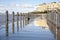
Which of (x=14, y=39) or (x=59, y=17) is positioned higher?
(x=59, y=17)

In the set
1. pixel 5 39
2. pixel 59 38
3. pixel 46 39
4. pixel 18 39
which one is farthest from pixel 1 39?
pixel 59 38

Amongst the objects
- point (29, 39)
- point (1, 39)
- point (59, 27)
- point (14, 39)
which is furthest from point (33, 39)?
point (59, 27)

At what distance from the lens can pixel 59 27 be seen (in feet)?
47.0

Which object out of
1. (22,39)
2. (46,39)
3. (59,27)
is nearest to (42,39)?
(46,39)

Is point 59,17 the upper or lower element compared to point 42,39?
upper

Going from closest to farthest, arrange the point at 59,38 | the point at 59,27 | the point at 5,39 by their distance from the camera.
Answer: the point at 59,38, the point at 5,39, the point at 59,27

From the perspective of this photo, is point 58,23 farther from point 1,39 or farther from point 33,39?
point 1,39

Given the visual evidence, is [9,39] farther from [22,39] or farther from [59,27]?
[59,27]

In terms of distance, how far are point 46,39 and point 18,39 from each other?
170cm

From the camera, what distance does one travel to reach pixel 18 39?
11.8 metres

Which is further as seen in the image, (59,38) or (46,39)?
(46,39)

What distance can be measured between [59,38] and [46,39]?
127 cm

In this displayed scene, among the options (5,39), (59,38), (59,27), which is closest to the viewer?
(59,38)

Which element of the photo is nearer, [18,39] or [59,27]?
[18,39]
